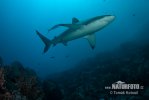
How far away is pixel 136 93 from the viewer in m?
11.0

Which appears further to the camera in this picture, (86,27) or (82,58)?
(82,58)

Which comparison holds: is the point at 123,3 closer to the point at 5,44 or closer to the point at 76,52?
the point at 76,52

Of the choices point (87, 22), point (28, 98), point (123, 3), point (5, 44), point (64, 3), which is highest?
point (64, 3)


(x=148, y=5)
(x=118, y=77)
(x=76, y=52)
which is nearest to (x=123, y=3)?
(x=148, y=5)

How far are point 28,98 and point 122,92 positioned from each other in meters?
4.71

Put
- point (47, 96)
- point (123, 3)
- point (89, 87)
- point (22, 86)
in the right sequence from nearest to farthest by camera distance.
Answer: point (22, 86)
point (47, 96)
point (89, 87)
point (123, 3)

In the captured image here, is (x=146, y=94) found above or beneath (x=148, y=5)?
beneath

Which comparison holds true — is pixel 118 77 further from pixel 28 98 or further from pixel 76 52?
pixel 76 52

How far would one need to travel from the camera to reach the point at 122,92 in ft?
36.3

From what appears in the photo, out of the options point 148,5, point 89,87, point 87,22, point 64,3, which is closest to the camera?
point 87,22

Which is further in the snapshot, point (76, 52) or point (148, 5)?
point (148, 5)

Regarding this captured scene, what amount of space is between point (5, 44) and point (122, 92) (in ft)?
377

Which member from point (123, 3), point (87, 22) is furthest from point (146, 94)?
point (123, 3)

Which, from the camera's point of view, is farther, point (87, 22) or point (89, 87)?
point (89, 87)
